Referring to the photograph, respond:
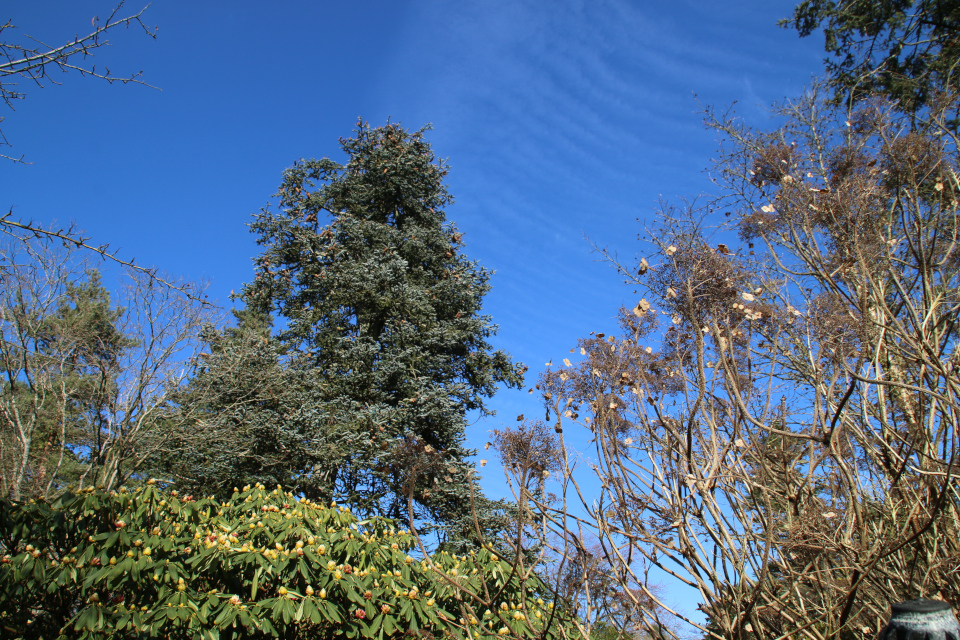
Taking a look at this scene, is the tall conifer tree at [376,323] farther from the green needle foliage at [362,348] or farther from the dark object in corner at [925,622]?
the dark object in corner at [925,622]

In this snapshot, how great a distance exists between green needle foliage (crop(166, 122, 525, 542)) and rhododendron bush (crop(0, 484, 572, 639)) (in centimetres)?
388

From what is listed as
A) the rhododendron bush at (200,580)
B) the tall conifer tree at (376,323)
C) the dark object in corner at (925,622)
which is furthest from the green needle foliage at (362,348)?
the dark object in corner at (925,622)

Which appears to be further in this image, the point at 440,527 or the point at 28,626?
the point at 440,527

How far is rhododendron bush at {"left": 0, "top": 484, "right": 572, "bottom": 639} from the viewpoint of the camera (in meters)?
3.38

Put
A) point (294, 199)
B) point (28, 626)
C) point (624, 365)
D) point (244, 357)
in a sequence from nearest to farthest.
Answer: point (624, 365), point (28, 626), point (244, 357), point (294, 199)

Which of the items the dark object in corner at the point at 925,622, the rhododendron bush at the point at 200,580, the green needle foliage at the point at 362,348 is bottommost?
the dark object in corner at the point at 925,622

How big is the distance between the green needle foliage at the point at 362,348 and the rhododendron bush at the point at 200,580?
12.7 ft

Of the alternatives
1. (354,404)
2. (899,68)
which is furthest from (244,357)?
(899,68)

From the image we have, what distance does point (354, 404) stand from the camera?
34.4 ft

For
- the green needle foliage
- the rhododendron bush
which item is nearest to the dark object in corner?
the rhododendron bush

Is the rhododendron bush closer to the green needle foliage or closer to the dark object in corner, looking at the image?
the dark object in corner

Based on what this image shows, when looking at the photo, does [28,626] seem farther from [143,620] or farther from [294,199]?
[294,199]

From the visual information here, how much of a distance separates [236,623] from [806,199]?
15.2 ft

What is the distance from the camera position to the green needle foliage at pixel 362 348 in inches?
386
